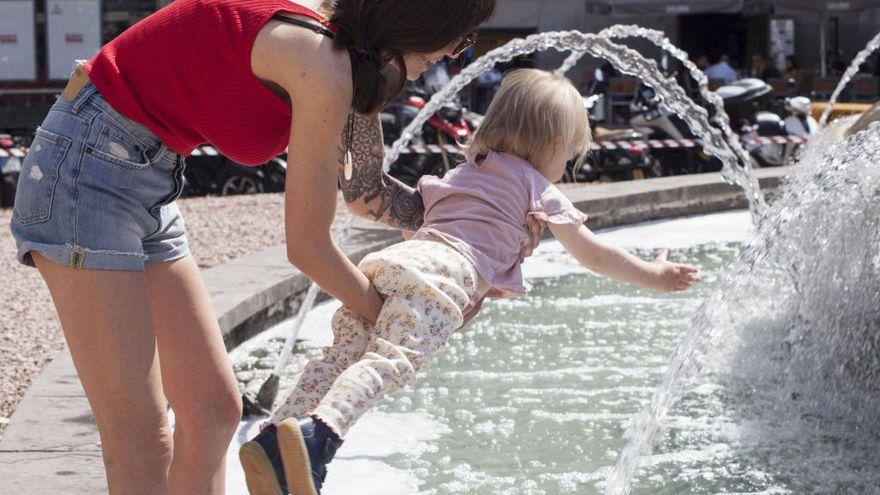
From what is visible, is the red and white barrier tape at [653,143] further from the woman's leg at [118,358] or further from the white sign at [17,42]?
the woman's leg at [118,358]

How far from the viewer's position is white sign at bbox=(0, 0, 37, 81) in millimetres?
12859

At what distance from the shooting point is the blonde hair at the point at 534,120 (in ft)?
9.91

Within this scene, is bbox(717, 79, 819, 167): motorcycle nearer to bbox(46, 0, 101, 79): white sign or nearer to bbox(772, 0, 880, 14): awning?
bbox(772, 0, 880, 14): awning

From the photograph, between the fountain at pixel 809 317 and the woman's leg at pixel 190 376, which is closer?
the woman's leg at pixel 190 376

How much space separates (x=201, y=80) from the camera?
216cm

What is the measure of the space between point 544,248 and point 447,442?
3760 mm

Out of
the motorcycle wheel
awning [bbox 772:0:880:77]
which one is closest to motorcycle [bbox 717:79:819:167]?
the motorcycle wheel

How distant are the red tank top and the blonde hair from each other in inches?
36.1

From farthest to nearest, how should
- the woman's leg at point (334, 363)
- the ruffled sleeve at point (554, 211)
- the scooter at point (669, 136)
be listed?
the scooter at point (669, 136)
the ruffled sleeve at point (554, 211)
the woman's leg at point (334, 363)

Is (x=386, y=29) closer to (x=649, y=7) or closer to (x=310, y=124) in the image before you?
(x=310, y=124)

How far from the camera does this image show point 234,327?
5031 millimetres

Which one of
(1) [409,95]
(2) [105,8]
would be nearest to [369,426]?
(1) [409,95]

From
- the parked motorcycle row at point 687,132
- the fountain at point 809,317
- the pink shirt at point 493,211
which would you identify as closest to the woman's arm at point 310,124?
the pink shirt at point 493,211

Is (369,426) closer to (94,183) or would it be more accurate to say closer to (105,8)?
(94,183)
